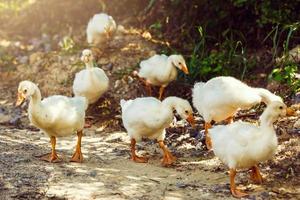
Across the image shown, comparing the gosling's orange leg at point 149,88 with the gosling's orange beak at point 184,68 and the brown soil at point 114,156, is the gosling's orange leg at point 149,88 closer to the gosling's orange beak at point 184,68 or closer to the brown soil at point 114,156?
the brown soil at point 114,156

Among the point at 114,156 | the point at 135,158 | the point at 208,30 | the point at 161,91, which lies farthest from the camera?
the point at 208,30

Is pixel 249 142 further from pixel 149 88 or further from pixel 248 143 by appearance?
pixel 149 88

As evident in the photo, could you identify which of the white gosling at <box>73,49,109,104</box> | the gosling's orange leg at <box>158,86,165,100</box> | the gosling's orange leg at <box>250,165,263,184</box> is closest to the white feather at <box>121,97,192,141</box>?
the gosling's orange leg at <box>250,165,263,184</box>

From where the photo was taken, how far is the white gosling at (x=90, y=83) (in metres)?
9.02

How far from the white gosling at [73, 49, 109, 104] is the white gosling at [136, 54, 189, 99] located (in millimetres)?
659

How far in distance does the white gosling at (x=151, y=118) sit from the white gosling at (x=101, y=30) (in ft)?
12.3

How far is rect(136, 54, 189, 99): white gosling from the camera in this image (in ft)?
30.0

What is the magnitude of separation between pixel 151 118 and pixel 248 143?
1.49 metres

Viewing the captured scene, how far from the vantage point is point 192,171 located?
6.70 metres

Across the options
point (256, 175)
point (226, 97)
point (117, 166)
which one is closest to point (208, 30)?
point (226, 97)

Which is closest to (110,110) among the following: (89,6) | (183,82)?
(183,82)

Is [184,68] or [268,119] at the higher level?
[184,68]

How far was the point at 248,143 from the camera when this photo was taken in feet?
18.9

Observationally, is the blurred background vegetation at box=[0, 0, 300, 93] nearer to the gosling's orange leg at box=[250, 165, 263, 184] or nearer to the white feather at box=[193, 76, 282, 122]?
the white feather at box=[193, 76, 282, 122]
